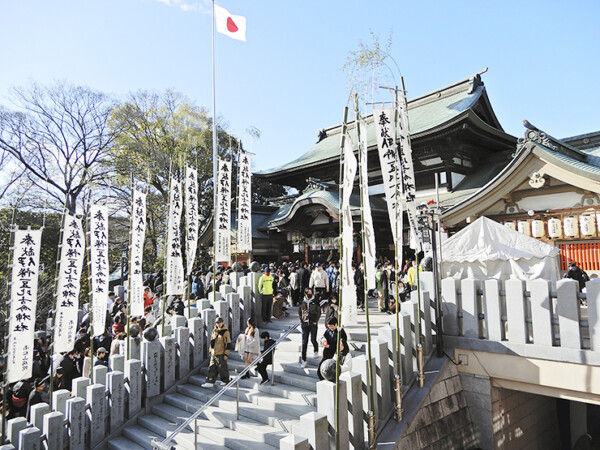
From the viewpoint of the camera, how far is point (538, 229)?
11.2 meters

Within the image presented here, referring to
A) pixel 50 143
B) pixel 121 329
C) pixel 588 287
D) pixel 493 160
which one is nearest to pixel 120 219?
pixel 50 143

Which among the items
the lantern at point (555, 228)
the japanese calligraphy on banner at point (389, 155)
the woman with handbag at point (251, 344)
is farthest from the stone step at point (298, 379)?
the lantern at point (555, 228)

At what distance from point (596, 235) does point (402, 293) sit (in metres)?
5.34

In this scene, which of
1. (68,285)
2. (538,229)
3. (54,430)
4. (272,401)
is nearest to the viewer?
(54,430)

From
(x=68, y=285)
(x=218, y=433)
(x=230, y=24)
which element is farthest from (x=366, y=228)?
(x=230, y=24)

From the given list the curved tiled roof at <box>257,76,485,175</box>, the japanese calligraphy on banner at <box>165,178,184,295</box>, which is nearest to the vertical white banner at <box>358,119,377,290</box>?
the japanese calligraphy on banner at <box>165,178,184,295</box>

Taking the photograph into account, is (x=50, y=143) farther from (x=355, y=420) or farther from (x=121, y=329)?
(x=355, y=420)

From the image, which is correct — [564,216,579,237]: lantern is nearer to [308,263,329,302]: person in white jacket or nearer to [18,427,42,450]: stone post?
[308,263,329,302]: person in white jacket

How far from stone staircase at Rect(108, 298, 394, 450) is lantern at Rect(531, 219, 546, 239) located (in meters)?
5.66

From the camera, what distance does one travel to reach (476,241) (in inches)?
401

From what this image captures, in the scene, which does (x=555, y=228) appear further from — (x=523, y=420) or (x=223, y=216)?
(x=223, y=216)

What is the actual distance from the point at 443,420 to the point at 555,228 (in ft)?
22.8

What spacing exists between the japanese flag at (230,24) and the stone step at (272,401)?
15.5 m

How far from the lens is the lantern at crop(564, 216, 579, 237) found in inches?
414
